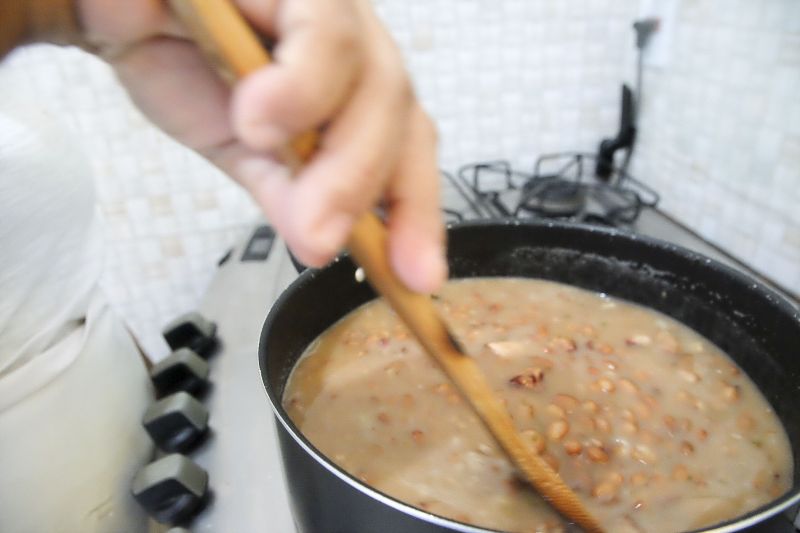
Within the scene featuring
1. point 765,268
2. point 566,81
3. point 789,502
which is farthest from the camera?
point 566,81

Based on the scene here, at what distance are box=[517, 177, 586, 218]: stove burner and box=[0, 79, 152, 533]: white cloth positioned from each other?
66 cm

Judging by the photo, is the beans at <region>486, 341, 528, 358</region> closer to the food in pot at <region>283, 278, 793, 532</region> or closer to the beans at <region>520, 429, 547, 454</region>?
A: the food in pot at <region>283, 278, 793, 532</region>

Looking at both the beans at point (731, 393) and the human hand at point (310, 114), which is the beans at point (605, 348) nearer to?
the beans at point (731, 393)

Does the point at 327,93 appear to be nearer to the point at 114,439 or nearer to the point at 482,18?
the point at 114,439

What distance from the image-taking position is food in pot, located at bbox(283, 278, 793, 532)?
21.4 inches

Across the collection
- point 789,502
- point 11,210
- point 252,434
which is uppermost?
point 11,210

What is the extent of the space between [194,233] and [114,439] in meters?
0.58

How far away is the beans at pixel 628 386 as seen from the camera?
661 mm

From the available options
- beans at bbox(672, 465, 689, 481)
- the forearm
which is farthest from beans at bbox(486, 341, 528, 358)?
the forearm

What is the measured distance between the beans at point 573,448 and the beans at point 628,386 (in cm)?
10

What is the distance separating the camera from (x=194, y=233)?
1.18 metres

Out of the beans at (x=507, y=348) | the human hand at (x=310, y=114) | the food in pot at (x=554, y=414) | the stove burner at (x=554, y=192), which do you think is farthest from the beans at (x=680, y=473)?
the stove burner at (x=554, y=192)

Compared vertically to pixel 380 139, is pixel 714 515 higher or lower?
lower

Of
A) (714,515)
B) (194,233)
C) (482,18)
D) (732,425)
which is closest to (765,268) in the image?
(732,425)
